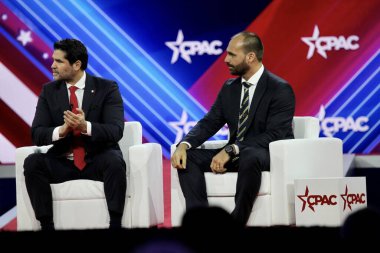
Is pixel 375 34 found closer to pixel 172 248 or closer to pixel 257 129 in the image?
pixel 257 129

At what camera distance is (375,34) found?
22.5 ft

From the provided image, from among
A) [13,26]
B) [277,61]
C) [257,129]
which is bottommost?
[257,129]

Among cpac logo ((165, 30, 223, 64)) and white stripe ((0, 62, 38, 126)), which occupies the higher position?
cpac logo ((165, 30, 223, 64))

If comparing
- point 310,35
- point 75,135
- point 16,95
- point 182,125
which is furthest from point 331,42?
point 16,95

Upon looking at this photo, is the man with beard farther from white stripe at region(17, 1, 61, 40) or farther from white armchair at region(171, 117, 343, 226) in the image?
white stripe at region(17, 1, 61, 40)

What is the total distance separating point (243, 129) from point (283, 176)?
484mm

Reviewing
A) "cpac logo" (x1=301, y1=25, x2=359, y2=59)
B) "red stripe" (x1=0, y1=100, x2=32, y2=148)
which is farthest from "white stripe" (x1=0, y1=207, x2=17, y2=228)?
"cpac logo" (x1=301, y1=25, x2=359, y2=59)

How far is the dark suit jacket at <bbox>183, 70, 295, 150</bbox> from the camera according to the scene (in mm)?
4883

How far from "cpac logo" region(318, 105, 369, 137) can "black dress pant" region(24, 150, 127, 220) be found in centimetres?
256

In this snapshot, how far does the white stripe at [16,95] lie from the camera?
7.48 meters

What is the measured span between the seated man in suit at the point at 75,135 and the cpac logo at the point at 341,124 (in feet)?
7.98

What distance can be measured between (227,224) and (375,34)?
17.1ft

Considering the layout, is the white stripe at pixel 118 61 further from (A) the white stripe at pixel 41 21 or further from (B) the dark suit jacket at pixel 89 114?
(B) the dark suit jacket at pixel 89 114

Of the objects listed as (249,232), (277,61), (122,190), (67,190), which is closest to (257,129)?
(122,190)
